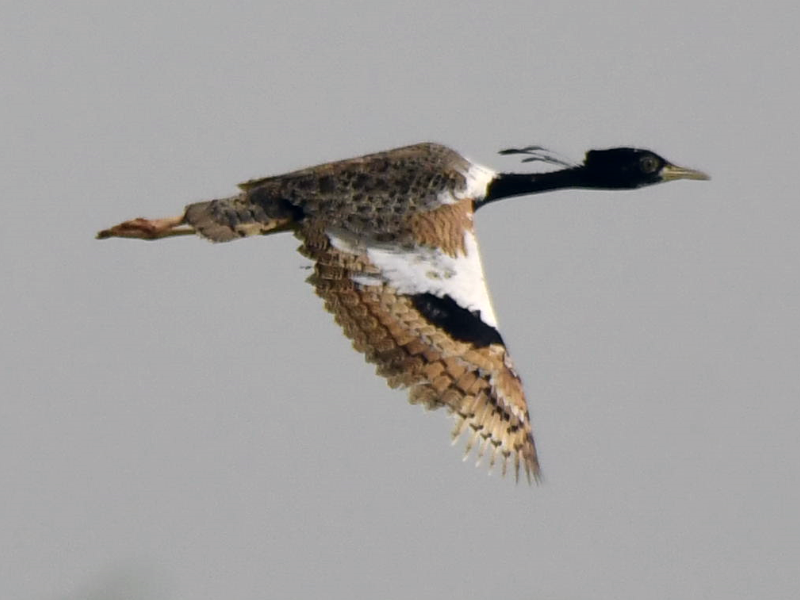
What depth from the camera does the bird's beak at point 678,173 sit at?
22141 millimetres

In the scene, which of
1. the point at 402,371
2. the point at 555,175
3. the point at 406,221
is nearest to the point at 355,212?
the point at 406,221

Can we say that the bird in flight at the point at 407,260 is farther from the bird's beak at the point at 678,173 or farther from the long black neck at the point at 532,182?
the bird's beak at the point at 678,173

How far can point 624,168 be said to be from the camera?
74.1ft

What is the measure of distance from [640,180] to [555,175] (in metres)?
0.98

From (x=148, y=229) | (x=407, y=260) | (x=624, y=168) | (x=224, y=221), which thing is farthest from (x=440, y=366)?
(x=624, y=168)

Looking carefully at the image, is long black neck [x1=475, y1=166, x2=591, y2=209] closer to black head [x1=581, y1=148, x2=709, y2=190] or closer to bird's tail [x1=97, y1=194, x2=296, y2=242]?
black head [x1=581, y1=148, x2=709, y2=190]

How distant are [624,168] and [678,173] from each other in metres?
0.60

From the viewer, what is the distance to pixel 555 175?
2233 cm

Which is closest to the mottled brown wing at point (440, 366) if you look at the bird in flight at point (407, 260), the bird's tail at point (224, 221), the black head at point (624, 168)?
the bird in flight at point (407, 260)

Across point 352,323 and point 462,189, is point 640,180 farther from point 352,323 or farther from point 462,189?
point 352,323

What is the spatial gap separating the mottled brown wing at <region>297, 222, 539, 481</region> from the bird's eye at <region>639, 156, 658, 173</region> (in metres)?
4.50

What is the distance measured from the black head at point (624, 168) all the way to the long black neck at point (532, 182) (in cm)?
12

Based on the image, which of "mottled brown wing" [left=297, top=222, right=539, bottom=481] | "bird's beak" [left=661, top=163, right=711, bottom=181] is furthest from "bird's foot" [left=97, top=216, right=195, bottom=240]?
"bird's beak" [left=661, top=163, right=711, bottom=181]

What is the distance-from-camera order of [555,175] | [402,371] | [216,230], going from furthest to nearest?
[555,175] → [216,230] → [402,371]
